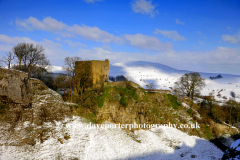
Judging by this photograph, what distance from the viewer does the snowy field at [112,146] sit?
539 inches

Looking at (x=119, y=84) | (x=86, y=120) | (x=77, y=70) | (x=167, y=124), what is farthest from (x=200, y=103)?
(x=77, y=70)

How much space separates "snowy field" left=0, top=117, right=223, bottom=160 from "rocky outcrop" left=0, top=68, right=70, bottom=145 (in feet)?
3.98

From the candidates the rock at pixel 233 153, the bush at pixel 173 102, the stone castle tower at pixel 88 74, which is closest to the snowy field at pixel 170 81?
the bush at pixel 173 102

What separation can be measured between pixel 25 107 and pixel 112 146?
40.6ft

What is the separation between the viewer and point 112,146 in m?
16.7

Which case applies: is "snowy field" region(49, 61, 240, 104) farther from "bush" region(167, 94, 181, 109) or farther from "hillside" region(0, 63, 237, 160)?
"hillside" region(0, 63, 237, 160)

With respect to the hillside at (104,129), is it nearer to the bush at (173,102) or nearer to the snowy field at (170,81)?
the bush at (173,102)

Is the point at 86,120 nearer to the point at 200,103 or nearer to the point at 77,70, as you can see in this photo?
the point at 77,70

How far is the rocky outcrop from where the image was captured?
14.6 metres

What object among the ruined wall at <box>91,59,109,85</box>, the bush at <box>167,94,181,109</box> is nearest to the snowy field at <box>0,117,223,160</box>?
the bush at <box>167,94,181,109</box>

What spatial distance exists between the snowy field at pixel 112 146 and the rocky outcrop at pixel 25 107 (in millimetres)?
1214

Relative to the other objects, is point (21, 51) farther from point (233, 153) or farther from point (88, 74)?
point (233, 153)

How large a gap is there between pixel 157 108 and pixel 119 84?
8.01m

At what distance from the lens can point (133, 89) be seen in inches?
930
